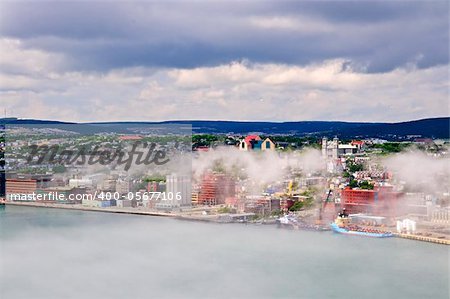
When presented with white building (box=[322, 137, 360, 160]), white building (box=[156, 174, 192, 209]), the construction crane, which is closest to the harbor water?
the construction crane

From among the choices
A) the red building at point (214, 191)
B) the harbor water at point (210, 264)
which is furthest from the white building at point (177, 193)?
the harbor water at point (210, 264)

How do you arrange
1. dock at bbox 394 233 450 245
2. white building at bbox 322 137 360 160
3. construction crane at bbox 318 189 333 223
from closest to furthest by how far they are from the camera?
dock at bbox 394 233 450 245 < construction crane at bbox 318 189 333 223 < white building at bbox 322 137 360 160

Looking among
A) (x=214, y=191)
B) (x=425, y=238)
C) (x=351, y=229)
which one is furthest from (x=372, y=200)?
(x=214, y=191)

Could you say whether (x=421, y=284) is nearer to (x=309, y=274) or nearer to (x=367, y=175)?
(x=309, y=274)

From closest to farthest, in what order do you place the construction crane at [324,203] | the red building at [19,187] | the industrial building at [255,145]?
1. the construction crane at [324,203]
2. the red building at [19,187]
3. the industrial building at [255,145]

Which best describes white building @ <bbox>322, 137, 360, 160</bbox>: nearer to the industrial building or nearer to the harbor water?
the industrial building

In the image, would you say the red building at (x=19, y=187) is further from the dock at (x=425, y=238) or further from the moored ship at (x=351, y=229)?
the dock at (x=425, y=238)
